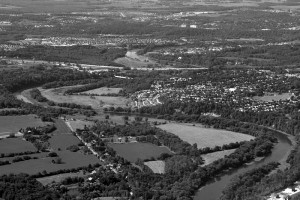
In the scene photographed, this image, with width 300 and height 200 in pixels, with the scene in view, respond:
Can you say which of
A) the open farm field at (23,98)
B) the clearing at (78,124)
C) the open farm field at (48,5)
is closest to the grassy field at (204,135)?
the clearing at (78,124)

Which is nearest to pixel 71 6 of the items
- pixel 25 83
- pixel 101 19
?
pixel 101 19

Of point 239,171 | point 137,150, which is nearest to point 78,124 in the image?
point 137,150

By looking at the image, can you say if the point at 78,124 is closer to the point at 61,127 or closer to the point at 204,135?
the point at 61,127

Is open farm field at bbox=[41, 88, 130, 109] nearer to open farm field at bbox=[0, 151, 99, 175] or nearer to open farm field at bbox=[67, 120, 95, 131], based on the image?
open farm field at bbox=[67, 120, 95, 131]

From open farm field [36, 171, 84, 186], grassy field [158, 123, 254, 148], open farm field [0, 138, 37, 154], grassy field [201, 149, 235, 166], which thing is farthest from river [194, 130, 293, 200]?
open farm field [0, 138, 37, 154]

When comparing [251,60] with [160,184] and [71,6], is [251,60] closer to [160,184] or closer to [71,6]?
[160,184]

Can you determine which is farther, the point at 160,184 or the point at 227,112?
the point at 227,112

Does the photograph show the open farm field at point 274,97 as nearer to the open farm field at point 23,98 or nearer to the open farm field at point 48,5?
the open farm field at point 23,98
